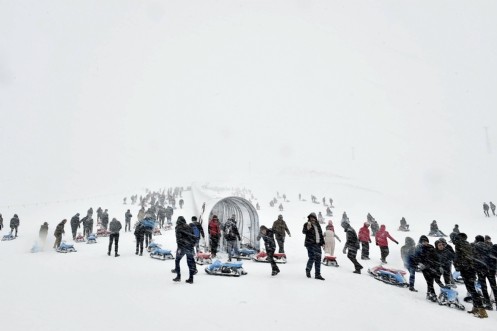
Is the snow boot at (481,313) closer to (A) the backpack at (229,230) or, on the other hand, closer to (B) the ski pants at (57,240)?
(A) the backpack at (229,230)

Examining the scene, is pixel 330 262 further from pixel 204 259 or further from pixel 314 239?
pixel 204 259

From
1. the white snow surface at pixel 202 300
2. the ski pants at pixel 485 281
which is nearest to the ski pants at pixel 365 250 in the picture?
the white snow surface at pixel 202 300

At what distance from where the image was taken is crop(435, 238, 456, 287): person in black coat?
8.61m

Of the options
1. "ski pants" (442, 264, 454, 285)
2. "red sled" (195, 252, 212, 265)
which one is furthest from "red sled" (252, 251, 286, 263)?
"ski pants" (442, 264, 454, 285)

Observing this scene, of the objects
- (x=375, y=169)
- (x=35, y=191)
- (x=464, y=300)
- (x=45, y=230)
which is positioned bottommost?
(x=464, y=300)

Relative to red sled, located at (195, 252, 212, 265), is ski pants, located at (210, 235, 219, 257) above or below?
above

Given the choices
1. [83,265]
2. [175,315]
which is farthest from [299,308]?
[83,265]

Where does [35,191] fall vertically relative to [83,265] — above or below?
above

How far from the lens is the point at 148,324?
5.61 metres

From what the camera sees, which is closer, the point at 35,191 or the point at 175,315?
the point at 175,315

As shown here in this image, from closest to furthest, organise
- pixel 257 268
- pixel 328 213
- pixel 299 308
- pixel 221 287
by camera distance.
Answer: pixel 299 308, pixel 221 287, pixel 257 268, pixel 328 213

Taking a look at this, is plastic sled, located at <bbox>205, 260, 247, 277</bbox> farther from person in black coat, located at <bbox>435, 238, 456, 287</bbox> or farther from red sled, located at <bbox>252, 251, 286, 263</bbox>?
person in black coat, located at <bbox>435, 238, 456, 287</bbox>

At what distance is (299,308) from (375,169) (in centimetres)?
11227

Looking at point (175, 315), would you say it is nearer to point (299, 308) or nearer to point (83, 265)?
point (299, 308)
